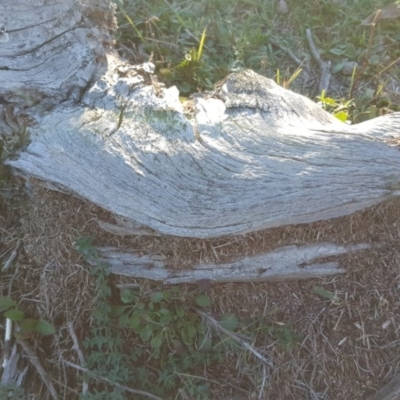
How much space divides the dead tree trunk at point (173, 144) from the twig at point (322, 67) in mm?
1272

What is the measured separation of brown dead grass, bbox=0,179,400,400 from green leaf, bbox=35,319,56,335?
2.6 inches

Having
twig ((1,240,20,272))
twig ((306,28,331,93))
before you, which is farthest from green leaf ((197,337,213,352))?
twig ((306,28,331,93))

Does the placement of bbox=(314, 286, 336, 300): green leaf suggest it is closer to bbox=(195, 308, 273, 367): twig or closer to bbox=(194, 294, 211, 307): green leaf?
bbox=(195, 308, 273, 367): twig

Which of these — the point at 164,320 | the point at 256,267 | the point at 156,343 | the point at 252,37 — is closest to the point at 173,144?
the point at 256,267

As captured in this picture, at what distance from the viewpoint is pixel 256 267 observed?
8.60 feet

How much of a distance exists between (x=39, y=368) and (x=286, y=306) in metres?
1.25

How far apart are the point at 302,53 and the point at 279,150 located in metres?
2.12

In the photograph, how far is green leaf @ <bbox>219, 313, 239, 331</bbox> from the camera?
2.60m

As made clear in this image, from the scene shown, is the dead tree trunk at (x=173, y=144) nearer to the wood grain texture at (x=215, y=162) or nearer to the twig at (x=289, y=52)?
the wood grain texture at (x=215, y=162)

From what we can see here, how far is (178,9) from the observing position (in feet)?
14.9

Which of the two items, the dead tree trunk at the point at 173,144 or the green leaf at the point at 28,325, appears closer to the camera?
the dead tree trunk at the point at 173,144

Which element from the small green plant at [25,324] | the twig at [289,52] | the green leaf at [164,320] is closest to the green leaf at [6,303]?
the small green plant at [25,324]

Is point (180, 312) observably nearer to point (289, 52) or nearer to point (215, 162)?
point (215, 162)

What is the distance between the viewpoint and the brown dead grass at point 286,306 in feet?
8.52
